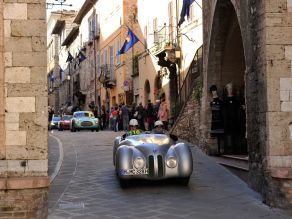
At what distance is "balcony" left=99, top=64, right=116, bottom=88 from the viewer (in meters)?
37.4

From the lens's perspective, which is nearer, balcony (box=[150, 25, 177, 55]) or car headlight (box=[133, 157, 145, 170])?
car headlight (box=[133, 157, 145, 170])

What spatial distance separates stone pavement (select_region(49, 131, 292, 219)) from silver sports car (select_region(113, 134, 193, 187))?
291 millimetres

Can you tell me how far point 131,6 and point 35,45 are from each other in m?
26.0

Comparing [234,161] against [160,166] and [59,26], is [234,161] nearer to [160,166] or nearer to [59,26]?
[160,166]

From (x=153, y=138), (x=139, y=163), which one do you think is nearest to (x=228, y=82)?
(x=153, y=138)

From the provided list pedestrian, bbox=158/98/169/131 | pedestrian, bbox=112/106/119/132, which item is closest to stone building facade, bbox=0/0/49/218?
pedestrian, bbox=158/98/169/131

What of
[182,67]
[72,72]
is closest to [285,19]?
[182,67]

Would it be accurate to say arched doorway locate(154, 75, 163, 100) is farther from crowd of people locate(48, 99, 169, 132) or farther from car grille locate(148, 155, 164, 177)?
car grille locate(148, 155, 164, 177)

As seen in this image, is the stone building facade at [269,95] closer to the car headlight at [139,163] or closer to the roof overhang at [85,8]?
the car headlight at [139,163]

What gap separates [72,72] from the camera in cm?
5809

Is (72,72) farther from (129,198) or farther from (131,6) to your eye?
(129,198)

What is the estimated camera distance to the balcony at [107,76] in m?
37.4

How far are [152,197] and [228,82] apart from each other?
6292mm

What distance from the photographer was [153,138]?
11.2 meters
